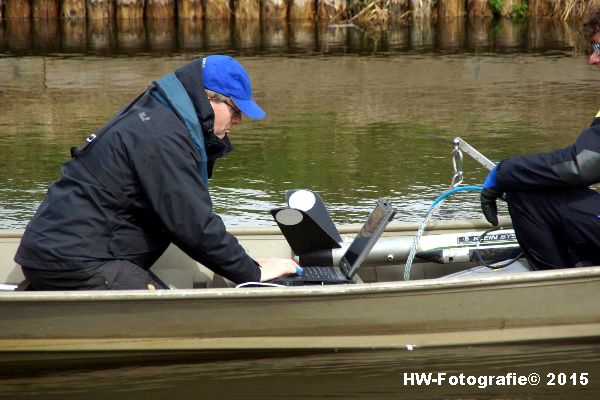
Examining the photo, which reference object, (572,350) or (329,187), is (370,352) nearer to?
(572,350)

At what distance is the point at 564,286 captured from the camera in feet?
18.0

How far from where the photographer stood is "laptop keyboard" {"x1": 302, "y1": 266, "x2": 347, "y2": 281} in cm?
593

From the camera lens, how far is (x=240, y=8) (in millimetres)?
20047

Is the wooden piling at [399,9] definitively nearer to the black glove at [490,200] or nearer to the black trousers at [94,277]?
the black glove at [490,200]

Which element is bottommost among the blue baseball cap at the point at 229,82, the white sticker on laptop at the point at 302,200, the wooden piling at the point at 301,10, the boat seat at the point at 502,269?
the boat seat at the point at 502,269

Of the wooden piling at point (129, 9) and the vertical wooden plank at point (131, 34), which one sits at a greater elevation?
the wooden piling at point (129, 9)

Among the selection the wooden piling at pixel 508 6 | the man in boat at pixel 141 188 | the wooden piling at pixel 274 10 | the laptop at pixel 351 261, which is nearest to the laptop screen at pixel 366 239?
the laptop at pixel 351 261

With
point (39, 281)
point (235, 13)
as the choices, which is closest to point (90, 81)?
point (235, 13)

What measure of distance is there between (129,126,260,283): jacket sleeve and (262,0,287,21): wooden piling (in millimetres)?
15196

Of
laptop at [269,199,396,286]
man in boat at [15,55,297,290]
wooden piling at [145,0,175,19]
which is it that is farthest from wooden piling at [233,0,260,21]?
man in boat at [15,55,297,290]

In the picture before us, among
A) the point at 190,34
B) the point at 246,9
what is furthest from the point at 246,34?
the point at 246,9

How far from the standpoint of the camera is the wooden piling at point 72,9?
2009 cm

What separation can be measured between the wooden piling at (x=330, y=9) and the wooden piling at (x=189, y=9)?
2.12 metres

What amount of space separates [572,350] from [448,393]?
2.51ft
